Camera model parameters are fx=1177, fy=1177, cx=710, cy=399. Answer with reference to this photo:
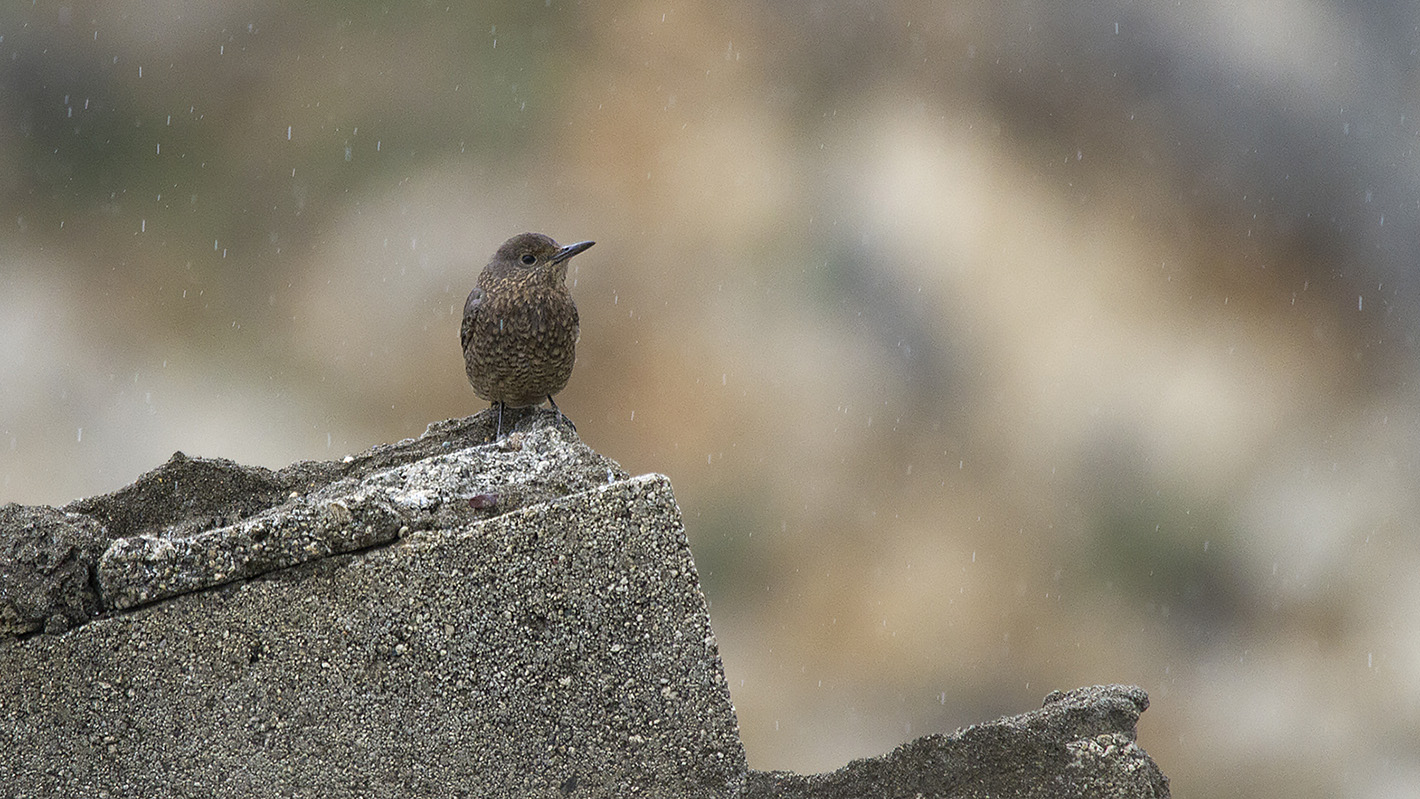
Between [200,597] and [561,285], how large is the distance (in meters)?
1.21

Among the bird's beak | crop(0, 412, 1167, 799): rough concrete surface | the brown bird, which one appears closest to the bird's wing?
the brown bird

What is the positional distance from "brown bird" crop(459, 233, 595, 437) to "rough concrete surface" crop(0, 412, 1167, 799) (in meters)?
0.85

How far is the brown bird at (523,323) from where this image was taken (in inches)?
107

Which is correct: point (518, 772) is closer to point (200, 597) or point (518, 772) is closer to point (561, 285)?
point (200, 597)

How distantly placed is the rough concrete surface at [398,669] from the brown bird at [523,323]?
855mm

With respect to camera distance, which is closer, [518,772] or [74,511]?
[518,772]

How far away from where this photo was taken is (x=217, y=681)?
1.87 metres

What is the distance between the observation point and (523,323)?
2721 mm

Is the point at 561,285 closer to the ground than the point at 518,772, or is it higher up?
higher up

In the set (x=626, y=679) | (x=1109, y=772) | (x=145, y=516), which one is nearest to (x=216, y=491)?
(x=145, y=516)

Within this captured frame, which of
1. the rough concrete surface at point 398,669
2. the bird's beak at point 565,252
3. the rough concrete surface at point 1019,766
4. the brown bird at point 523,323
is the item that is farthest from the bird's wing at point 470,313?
the rough concrete surface at point 1019,766

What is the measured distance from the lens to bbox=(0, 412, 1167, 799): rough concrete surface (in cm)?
187

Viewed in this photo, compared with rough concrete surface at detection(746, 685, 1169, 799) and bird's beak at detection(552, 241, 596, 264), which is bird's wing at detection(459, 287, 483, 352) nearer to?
bird's beak at detection(552, 241, 596, 264)

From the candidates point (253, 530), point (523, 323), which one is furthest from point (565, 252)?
point (253, 530)
